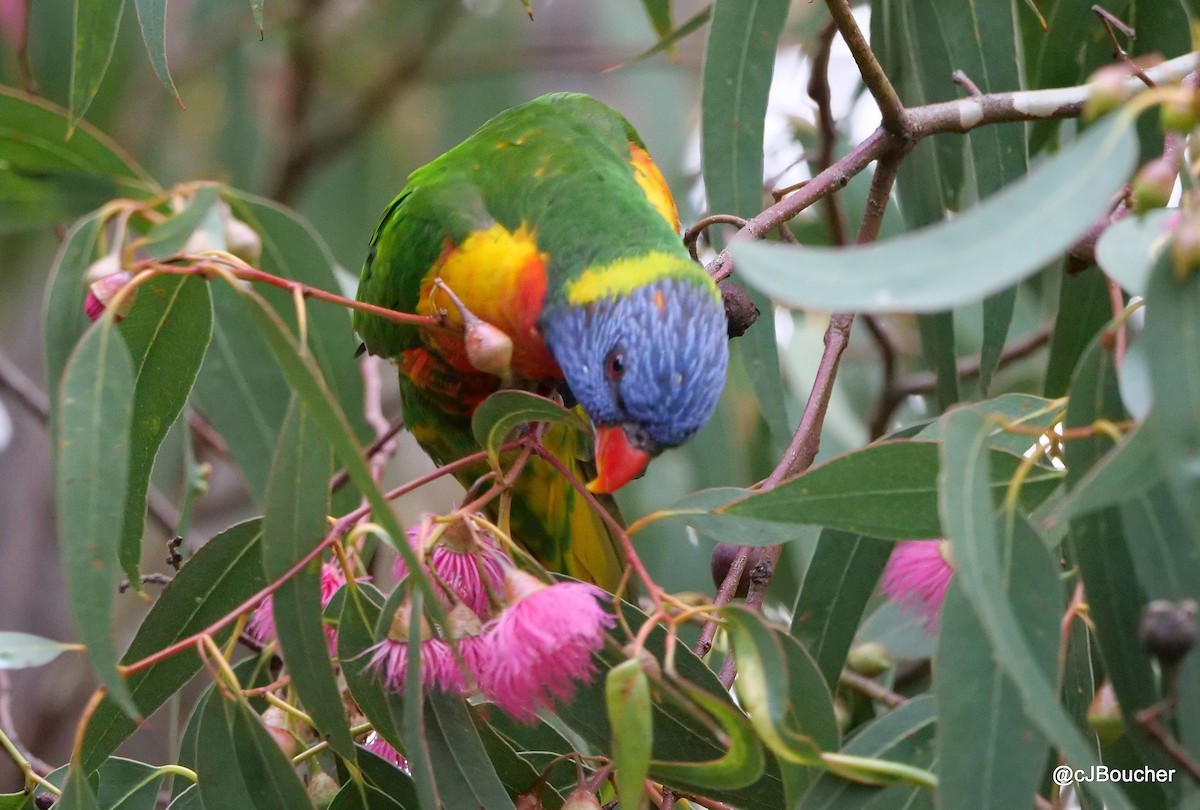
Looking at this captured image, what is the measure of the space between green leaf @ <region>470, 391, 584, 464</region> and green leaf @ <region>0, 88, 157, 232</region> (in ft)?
2.08

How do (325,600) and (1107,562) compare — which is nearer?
(1107,562)

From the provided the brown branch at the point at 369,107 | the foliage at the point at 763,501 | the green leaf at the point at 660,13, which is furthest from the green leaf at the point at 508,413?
the brown branch at the point at 369,107

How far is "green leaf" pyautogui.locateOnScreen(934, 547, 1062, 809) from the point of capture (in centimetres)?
78

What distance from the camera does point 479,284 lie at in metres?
1.47

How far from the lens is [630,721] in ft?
2.55

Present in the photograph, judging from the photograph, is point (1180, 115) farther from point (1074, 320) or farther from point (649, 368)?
point (1074, 320)

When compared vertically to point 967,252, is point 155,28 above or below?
Result: above

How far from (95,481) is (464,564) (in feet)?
1.12

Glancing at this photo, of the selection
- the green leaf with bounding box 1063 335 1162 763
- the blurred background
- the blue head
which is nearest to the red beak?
the blue head

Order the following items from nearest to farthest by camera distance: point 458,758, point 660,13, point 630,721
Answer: point 630,721 → point 458,758 → point 660,13

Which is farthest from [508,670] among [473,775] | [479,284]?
[479,284]

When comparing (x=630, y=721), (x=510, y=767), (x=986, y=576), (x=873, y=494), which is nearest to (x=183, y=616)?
(x=510, y=767)

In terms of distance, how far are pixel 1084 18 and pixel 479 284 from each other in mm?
837

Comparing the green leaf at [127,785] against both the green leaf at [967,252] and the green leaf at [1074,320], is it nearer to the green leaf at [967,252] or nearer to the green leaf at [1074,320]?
the green leaf at [967,252]
